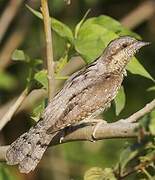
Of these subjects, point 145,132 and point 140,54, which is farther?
point 140,54

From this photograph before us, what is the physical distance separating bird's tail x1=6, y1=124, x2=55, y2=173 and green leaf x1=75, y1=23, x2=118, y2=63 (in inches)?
17.7

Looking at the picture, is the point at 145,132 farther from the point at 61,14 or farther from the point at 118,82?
the point at 61,14

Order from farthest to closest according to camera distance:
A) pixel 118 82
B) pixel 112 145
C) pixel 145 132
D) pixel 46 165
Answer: pixel 46 165, pixel 112 145, pixel 118 82, pixel 145 132

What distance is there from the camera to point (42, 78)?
3.58 metres

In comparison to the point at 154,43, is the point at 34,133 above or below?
above

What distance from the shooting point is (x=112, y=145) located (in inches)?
270

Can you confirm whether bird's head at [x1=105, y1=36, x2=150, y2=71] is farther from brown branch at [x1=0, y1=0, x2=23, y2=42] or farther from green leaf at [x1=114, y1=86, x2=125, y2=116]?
brown branch at [x1=0, y1=0, x2=23, y2=42]

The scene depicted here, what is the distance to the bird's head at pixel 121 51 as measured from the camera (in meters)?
3.94

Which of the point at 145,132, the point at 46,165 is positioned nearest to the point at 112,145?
the point at 46,165

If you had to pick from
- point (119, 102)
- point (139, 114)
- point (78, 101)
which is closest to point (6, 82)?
point (78, 101)

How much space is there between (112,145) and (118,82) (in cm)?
305

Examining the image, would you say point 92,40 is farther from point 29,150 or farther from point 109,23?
point 29,150

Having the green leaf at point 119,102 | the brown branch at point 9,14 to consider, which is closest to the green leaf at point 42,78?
the green leaf at point 119,102

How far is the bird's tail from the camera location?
3439 mm
